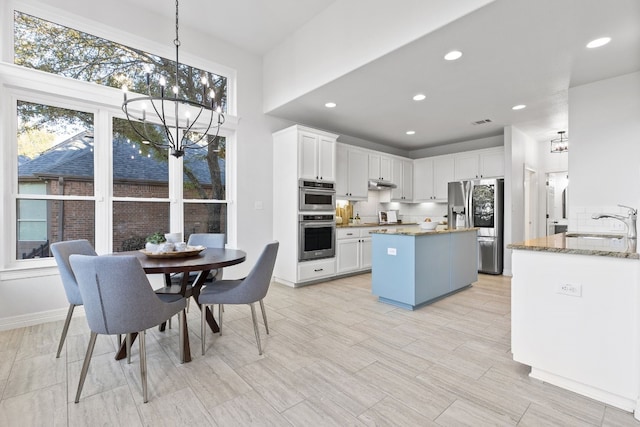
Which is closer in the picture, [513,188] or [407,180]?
[513,188]

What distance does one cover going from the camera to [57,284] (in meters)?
3.18

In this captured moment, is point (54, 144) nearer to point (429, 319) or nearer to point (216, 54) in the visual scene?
point (216, 54)

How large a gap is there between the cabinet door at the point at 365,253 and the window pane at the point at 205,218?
7.81ft

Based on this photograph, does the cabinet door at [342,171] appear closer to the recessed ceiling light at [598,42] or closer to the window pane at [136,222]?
the window pane at [136,222]

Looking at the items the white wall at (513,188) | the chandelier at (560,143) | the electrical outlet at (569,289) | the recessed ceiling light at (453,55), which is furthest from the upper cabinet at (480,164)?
the electrical outlet at (569,289)

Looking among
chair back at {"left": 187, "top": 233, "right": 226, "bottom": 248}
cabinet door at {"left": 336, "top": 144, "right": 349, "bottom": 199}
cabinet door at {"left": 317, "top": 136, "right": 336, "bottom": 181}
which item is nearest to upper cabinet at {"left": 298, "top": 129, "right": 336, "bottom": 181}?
cabinet door at {"left": 317, "top": 136, "right": 336, "bottom": 181}

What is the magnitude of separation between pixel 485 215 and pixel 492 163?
1.04 meters

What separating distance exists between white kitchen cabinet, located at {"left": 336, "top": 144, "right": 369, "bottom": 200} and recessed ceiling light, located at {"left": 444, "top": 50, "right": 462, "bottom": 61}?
2.56 metres

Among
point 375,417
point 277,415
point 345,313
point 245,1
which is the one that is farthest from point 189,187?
point 375,417

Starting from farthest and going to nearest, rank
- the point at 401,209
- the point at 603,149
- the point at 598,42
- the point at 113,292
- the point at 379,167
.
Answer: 1. the point at 401,209
2. the point at 379,167
3. the point at 603,149
4. the point at 598,42
5. the point at 113,292

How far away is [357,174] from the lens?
5.68 m

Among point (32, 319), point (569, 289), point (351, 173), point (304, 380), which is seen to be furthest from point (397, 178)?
point (32, 319)

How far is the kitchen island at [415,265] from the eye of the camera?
3.41m

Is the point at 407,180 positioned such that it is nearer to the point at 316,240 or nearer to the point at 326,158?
the point at 326,158
